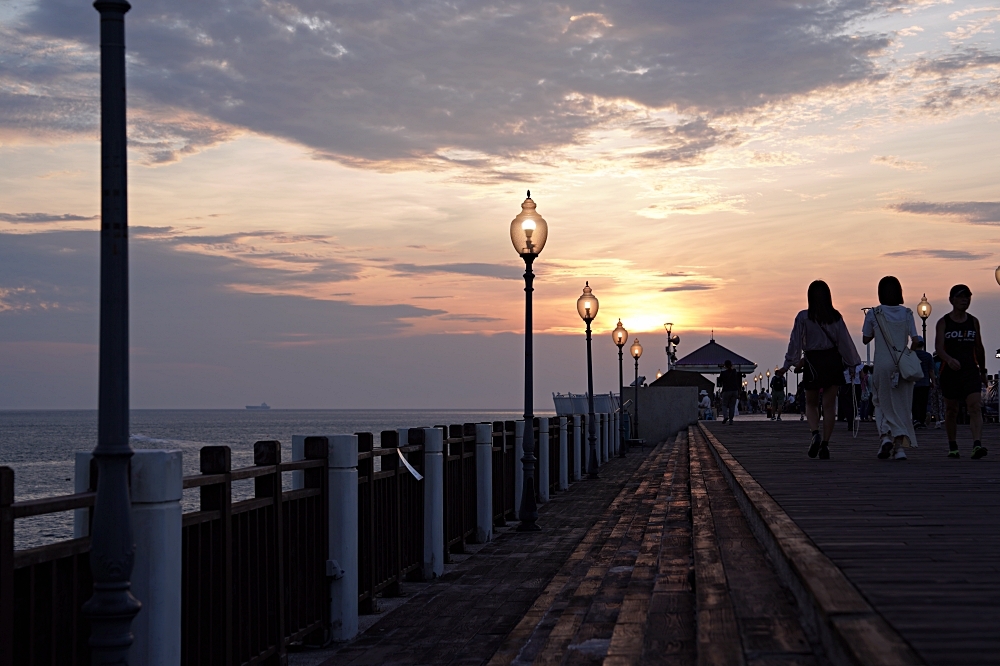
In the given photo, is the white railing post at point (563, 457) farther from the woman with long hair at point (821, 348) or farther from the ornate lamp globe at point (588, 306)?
the woman with long hair at point (821, 348)

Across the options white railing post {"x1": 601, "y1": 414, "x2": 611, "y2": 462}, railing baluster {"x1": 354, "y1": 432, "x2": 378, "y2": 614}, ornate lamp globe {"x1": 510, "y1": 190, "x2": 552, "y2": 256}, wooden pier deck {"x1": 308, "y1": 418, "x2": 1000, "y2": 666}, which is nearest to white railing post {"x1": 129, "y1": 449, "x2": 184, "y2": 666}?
wooden pier deck {"x1": 308, "y1": 418, "x2": 1000, "y2": 666}

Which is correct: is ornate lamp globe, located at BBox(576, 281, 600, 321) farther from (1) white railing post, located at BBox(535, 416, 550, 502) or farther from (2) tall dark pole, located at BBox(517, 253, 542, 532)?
(2) tall dark pole, located at BBox(517, 253, 542, 532)

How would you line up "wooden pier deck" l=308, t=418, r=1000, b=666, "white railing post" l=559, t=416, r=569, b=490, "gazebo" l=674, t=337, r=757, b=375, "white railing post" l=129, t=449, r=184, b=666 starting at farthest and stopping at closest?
"gazebo" l=674, t=337, r=757, b=375 → "white railing post" l=559, t=416, r=569, b=490 → "white railing post" l=129, t=449, r=184, b=666 → "wooden pier deck" l=308, t=418, r=1000, b=666

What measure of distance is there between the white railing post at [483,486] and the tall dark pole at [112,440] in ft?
31.6

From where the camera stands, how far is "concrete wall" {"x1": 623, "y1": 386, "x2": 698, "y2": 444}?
158 feet

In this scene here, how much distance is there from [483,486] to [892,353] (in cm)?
536

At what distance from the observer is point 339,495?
826cm

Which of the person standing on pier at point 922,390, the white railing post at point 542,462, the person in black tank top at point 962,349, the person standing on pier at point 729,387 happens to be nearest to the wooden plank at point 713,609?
the person in black tank top at point 962,349

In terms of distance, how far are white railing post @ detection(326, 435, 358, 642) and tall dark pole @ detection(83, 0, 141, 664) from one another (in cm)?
347

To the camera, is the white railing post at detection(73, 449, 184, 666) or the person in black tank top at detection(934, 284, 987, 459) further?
the person in black tank top at detection(934, 284, 987, 459)

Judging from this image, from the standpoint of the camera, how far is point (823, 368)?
13.2 meters

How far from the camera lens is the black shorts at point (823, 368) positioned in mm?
13180

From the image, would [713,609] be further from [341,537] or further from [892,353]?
[892,353]

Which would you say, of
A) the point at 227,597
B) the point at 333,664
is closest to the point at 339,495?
the point at 333,664
